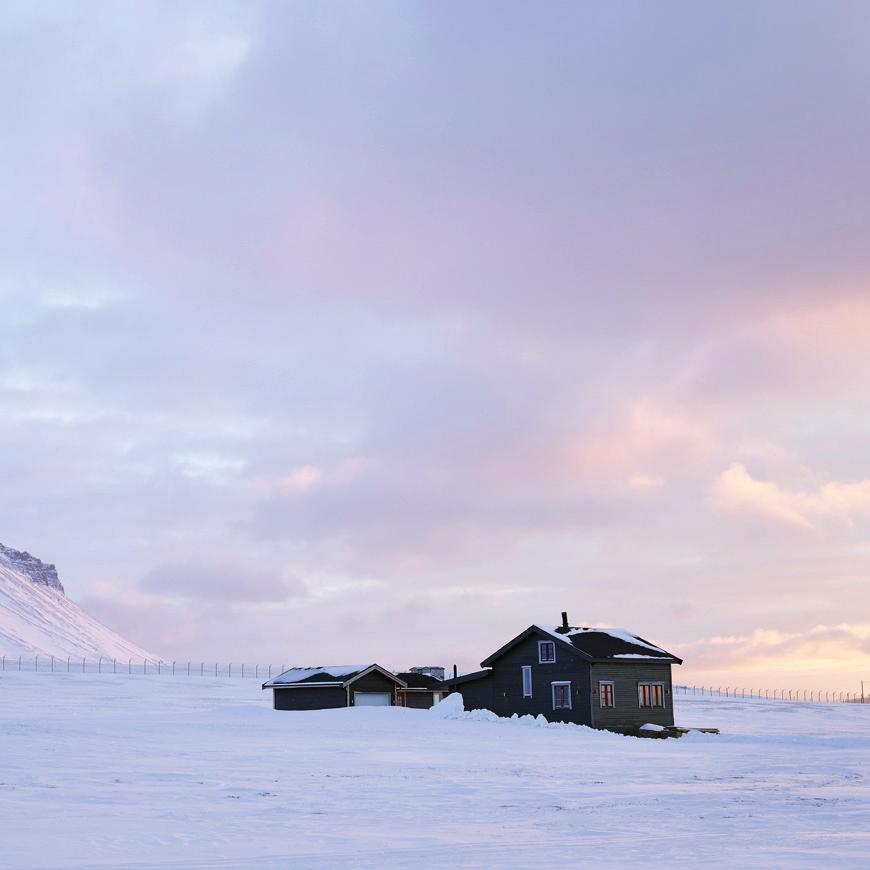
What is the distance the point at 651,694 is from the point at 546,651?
259 inches

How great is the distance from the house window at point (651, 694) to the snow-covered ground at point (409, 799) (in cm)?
926

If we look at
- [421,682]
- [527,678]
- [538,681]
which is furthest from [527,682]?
[421,682]

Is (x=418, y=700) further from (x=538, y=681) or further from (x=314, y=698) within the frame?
(x=538, y=681)

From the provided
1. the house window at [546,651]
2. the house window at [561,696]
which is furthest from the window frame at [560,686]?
the house window at [546,651]

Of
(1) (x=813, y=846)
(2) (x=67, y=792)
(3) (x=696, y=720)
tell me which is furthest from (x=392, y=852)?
(3) (x=696, y=720)

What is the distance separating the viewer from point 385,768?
33.0m

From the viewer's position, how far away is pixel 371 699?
77.4 meters

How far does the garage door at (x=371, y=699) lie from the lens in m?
76.1

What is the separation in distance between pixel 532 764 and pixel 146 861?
21896 millimetres

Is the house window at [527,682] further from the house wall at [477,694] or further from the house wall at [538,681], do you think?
the house wall at [477,694]

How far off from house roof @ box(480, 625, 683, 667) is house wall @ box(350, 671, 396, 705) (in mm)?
13151

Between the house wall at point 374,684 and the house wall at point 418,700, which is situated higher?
the house wall at point 374,684

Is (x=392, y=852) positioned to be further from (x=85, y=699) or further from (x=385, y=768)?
(x=85, y=699)

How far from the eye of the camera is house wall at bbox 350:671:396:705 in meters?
76.1
